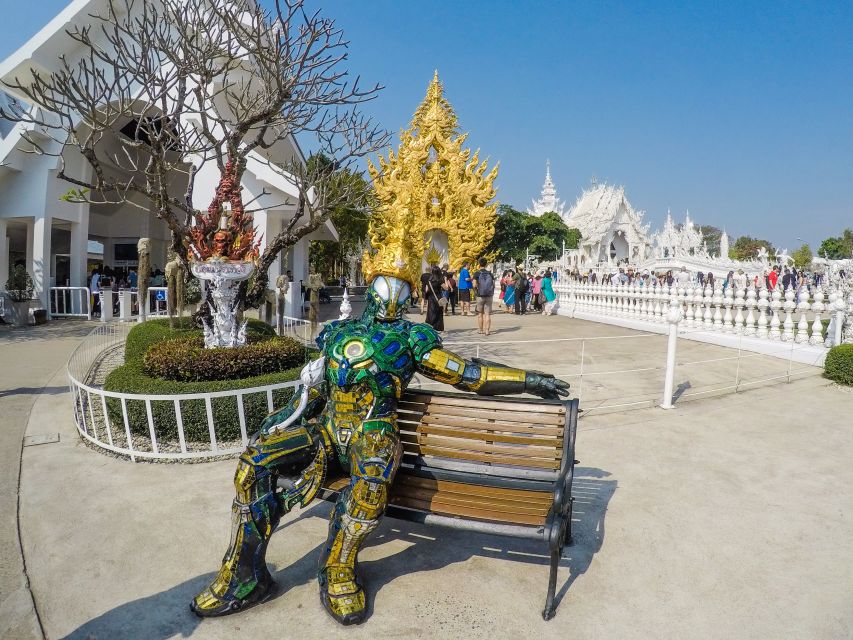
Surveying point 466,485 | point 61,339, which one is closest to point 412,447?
point 466,485

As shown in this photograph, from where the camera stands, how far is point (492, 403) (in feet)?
9.64

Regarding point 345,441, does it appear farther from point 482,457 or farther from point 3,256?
point 3,256

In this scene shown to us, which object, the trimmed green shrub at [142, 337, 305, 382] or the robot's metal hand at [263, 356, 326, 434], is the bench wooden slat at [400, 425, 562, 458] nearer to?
the robot's metal hand at [263, 356, 326, 434]

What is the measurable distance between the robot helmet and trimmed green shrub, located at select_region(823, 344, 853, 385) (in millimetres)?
7317

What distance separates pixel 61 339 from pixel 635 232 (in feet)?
142

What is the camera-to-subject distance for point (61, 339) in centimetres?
1205

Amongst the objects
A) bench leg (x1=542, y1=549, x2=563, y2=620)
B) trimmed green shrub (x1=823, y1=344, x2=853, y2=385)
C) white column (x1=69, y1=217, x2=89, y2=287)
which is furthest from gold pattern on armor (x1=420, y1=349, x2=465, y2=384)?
white column (x1=69, y1=217, x2=89, y2=287)

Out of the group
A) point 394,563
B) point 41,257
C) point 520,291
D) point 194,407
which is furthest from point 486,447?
point 41,257

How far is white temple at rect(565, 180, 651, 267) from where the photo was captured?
4269cm

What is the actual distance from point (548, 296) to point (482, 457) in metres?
15.6

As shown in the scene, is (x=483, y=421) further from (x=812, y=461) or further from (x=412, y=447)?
(x=812, y=461)

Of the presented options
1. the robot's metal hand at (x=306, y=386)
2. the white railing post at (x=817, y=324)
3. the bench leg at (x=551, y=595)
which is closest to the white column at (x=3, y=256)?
the robot's metal hand at (x=306, y=386)

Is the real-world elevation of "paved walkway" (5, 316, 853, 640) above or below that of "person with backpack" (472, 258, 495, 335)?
below

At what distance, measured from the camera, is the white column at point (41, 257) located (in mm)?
15180
